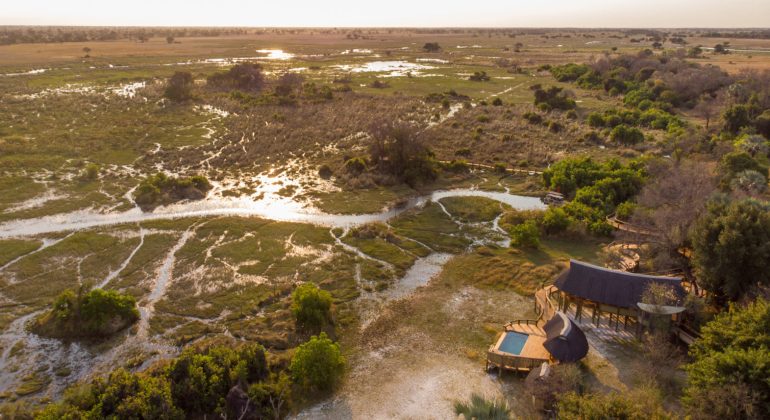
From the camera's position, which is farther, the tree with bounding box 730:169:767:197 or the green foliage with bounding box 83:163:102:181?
the green foliage with bounding box 83:163:102:181

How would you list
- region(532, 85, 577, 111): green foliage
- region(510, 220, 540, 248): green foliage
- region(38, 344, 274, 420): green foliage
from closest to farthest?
region(38, 344, 274, 420): green foliage < region(510, 220, 540, 248): green foliage < region(532, 85, 577, 111): green foliage

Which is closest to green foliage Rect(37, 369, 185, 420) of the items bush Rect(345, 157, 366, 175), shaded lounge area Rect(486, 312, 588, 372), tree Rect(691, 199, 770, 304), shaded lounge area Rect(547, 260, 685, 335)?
shaded lounge area Rect(486, 312, 588, 372)

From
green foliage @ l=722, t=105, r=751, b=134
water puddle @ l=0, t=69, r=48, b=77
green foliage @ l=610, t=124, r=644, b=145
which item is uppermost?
water puddle @ l=0, t=69, r=48, b=77

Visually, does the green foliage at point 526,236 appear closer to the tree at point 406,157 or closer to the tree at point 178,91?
the tree at point 406,157

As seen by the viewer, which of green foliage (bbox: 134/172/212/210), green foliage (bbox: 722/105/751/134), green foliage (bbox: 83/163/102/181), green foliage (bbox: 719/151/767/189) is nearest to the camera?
green foliage (bbox: 134/172/212/210)

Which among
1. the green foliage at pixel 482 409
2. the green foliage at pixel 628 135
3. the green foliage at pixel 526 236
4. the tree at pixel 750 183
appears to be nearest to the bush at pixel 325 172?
the green foliage at pixel 526 236

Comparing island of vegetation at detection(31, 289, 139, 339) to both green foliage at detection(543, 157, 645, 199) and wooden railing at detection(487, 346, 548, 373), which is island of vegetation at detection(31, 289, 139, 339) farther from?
green foliage at detection(543, 157, 645, 199)

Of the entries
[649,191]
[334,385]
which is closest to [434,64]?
[649,191]
